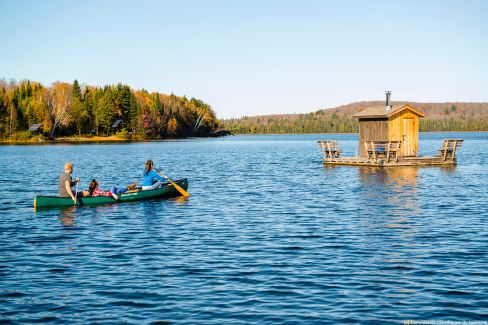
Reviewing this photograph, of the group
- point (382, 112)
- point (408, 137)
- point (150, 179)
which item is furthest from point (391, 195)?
point (408, 137)

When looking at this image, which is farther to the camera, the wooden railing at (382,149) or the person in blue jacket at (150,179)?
the wooden railing at (382,149)

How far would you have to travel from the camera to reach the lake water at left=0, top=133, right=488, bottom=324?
12125mm

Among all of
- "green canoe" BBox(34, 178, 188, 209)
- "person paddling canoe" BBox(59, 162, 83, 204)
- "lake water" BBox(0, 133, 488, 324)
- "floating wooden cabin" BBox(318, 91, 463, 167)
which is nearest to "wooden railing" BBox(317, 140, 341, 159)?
"floating wooden cabin" BBox(318, 91, 463, 167)

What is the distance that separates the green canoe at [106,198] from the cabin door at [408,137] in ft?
84.6

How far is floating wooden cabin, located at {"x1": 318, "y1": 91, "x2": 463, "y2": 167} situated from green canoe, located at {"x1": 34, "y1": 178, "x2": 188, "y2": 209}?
76.7 feet

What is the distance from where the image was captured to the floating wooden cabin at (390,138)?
50750mm

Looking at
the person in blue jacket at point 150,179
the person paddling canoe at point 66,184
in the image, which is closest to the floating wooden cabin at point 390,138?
the person in blue jacket at point 150,179

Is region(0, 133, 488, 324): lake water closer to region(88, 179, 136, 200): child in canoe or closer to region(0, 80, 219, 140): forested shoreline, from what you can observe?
region(88, 179, 136, 200): child in canoe

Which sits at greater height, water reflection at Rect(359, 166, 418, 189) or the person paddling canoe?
the person paddling canoe

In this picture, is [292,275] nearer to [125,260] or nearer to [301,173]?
[125,260]

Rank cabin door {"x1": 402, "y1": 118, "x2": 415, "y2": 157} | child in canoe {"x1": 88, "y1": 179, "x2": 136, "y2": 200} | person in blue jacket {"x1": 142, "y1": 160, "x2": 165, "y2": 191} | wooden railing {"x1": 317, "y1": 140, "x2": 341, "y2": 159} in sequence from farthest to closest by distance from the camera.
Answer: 1. wooden railing {"x1": 317, "y1": 140, "x2": 341, "y2": 159}
2. cabin door {"x1": 402, "y1": 118, "x2": 415, "y2": 157}
3. person in blue jacket {"x1": 142, "y1": 160, "x2": 165, "y2": 191}
4. child in canoe {"x1": 88, "y1": 179, "x2": 136, "y2": 200}

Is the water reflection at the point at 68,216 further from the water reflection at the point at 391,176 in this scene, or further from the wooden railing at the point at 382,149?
the wooden railing at the point at 382,149

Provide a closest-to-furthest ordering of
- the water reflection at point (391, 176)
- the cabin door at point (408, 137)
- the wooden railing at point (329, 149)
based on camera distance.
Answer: the water reflection at point (391, 176), the cabin door at point (408, 137), the wooden railing at point (329, 149)

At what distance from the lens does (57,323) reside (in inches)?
449
